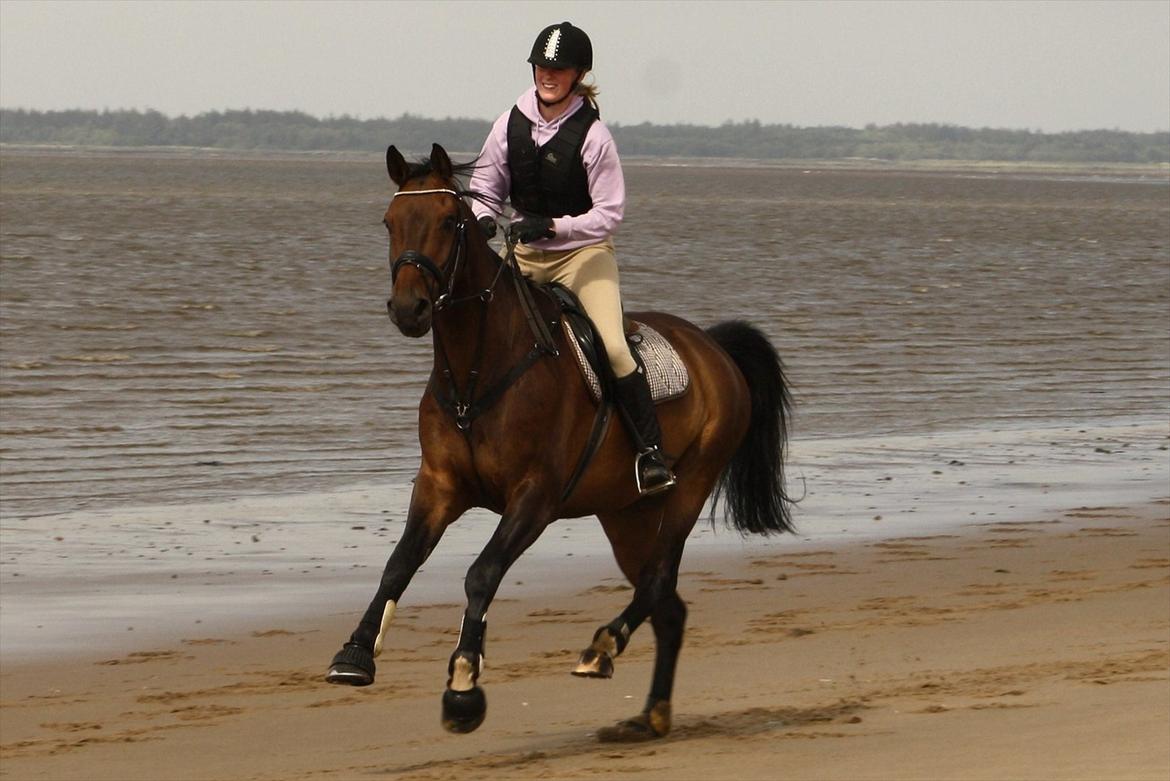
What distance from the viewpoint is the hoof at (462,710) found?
7.07 metres

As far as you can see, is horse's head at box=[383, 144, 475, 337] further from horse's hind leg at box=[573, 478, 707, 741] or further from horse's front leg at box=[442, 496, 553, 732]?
horse's hind leg at box=[573, 478, 707, 741]

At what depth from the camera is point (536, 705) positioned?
903cm

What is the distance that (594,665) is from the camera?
7980 mm

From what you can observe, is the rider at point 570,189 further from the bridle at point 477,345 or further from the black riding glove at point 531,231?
the bridle at point 477,345

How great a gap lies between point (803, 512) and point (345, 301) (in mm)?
18583

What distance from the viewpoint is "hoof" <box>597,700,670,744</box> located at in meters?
8.27

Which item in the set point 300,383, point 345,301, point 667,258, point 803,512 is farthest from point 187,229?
point 803,512

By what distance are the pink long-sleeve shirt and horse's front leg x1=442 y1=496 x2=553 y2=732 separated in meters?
1.18

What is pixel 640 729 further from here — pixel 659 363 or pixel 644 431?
pixel 659 363

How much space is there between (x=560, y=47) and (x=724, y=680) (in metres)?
3.48

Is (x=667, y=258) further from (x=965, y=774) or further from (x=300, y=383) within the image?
(x=965, y=774)

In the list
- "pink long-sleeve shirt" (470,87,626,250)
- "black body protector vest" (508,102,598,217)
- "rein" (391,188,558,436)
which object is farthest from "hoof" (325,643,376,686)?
"black body protector vest" (508,102,598,217)

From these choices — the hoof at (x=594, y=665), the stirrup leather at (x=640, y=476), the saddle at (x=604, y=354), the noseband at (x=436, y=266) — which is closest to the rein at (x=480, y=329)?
the noseband at (x=436, y=266)

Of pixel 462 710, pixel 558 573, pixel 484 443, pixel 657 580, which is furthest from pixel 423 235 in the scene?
pixel 558 573
